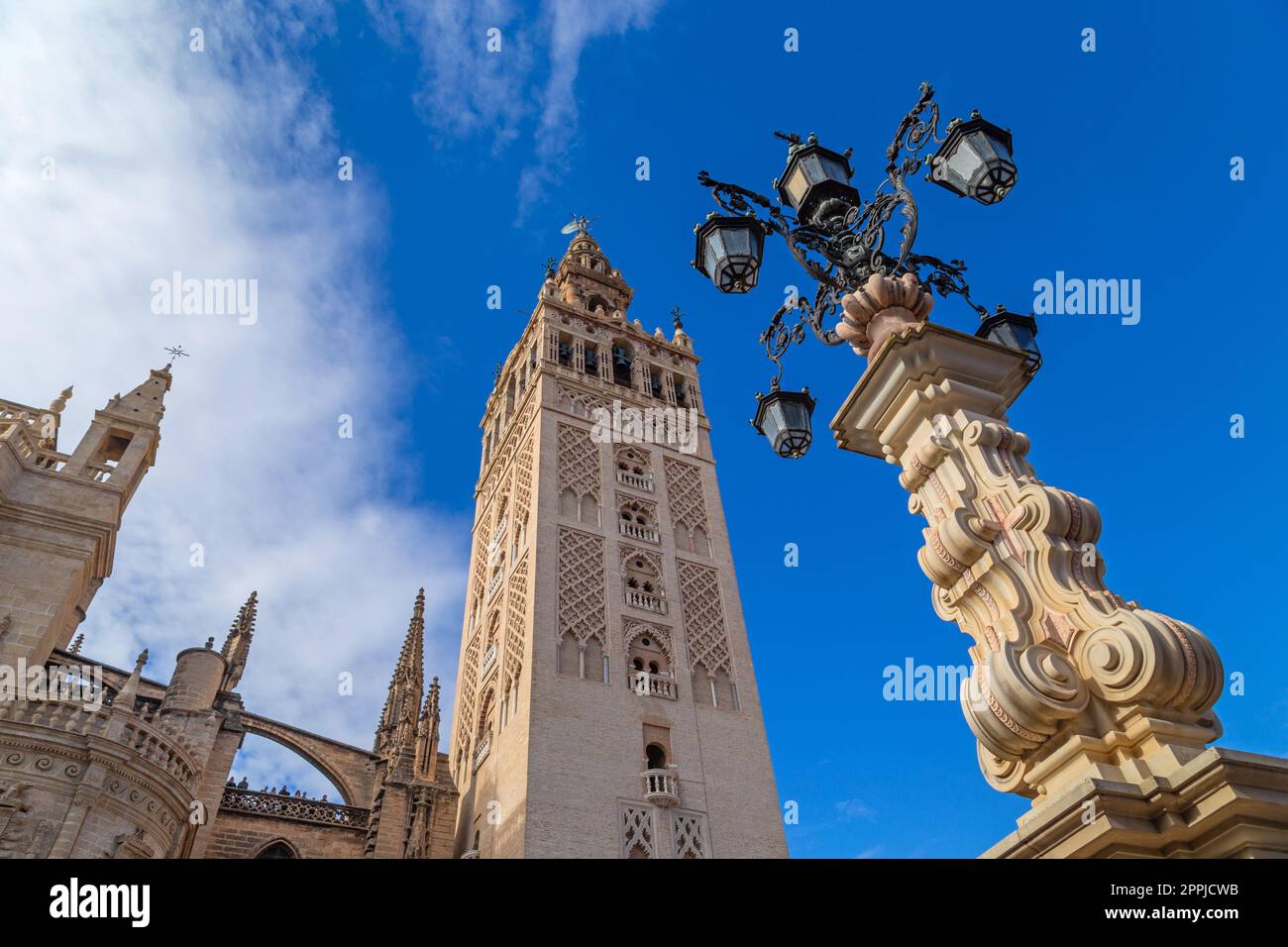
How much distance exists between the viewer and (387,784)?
17.0 metres

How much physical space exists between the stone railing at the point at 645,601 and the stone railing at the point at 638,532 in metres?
1.72

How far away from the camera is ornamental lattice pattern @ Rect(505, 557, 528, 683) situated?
58.2ft

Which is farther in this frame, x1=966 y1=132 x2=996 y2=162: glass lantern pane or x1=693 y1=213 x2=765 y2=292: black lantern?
x1=693 y1=213 x2=765 y2=292: black lantern

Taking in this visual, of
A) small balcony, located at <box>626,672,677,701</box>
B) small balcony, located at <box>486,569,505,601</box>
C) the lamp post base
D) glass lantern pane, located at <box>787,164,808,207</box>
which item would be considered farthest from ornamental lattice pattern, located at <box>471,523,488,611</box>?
the lamp post base

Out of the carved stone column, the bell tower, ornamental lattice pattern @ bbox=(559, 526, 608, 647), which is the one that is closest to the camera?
the carved stone column

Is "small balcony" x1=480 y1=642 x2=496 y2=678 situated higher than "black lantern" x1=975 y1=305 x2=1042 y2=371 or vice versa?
"small balcony" x1=480 y1=642 x2=496 y2=678

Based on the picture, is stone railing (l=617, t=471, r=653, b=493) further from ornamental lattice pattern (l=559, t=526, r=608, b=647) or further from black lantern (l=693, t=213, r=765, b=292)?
black lantern (l=693, t=213, r=765, b=292)

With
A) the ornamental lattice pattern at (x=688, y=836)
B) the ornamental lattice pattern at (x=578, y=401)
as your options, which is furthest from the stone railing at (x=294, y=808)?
the ornamental lattice pattern at (x=578, y=401)

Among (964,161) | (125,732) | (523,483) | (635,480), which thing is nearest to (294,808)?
(125,732)

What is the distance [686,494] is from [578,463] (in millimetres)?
3156

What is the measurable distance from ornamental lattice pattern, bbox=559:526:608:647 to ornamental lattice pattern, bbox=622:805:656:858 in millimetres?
3679

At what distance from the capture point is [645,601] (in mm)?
19453

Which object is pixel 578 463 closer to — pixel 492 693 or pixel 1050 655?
pixel 492 693
